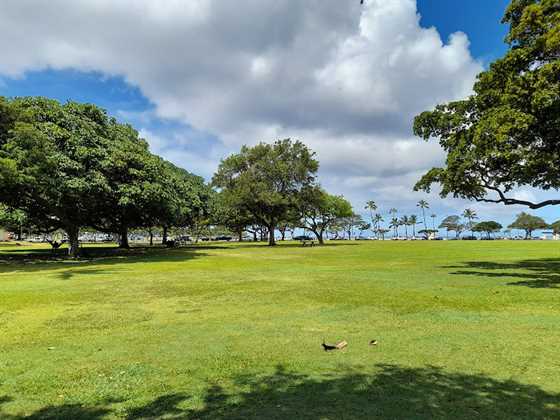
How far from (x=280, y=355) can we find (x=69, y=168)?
21.7 meters

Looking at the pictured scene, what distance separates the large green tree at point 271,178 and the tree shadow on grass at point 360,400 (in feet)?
149

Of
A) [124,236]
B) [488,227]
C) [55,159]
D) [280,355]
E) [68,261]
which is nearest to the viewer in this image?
[280,355]

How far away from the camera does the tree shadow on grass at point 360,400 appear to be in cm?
382

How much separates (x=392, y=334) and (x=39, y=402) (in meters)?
5.21

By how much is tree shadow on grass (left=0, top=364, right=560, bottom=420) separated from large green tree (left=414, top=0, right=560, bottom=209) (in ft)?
38.9

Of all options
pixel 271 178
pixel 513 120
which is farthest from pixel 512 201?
pixel 271 178

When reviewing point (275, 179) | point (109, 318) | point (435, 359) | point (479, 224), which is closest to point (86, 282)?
point (109, 318)

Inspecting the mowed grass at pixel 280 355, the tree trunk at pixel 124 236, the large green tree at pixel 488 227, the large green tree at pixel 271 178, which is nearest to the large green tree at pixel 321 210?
the large green tree at pixel 271 178

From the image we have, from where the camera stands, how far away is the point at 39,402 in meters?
4.18

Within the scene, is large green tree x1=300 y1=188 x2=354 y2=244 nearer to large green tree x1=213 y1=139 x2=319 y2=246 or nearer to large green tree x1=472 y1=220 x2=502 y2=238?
large green tree x1=213 y1=139 x2=319 y2=246

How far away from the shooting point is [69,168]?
22.9 metres

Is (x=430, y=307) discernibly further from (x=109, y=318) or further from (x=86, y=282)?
(x=86, y=282)


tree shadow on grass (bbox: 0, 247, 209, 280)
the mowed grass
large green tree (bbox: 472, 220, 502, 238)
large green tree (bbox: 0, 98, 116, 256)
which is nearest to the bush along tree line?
large green tree (bbox: 0, 98, 116, 256)

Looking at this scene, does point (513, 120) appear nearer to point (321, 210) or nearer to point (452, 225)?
point (321, 210)
